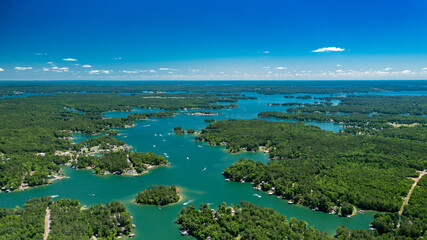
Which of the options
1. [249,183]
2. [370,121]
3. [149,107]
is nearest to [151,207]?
[249,183]

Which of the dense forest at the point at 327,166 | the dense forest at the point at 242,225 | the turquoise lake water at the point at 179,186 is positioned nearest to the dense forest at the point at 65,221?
the turquoise lake water at the point at 179,186

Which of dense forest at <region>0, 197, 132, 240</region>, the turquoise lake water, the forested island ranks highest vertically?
the forested island

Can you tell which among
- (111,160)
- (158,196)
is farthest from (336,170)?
(111,160)

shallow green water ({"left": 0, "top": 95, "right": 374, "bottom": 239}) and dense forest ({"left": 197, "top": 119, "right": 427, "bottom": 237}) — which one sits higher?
dense forest ({"left": 197, "top": 119, "right": 427, "bottom": 237})

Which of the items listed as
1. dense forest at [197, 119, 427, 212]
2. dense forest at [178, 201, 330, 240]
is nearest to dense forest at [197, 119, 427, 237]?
dense forest at [197, 119, 427, 212]

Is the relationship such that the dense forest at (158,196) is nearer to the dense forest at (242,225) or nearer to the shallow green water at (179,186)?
the shallow green water at (179,186)

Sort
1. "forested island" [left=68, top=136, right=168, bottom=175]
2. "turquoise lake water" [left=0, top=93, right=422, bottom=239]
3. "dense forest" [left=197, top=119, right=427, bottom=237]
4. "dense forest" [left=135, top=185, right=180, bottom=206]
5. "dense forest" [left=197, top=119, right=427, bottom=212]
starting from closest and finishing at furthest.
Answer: "turquoise lake water" [left=0, top=93, right=422, bottom=239]
"dense forest" [left=197, top=119, right=427, bottom=237]
"dense forest" [left=135, top=185, right=180, bottom=206]
"dense forest" [left=197, top=119, right=427, bottom=212]
"forested island" [left=68, top=136, right=168, bottom=175]

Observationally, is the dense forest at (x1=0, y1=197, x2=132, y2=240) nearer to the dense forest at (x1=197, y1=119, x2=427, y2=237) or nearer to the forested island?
the forested island

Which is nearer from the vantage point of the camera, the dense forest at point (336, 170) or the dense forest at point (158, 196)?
the dense forest at point (336, 170)
